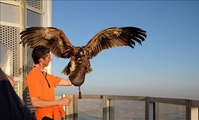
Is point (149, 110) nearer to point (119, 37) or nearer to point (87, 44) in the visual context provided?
point (87, 44)

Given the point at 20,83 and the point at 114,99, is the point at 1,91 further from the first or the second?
the point at 20,83

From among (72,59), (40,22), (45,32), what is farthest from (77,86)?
(40,22)

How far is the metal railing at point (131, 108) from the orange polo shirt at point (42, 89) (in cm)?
129

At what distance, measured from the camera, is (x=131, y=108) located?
15.8 feet

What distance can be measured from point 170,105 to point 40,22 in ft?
16.3

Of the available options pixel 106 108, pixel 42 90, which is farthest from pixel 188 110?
pixel 106 108

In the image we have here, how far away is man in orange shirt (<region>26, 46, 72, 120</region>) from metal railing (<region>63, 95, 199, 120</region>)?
1288mm

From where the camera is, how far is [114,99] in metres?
5.40

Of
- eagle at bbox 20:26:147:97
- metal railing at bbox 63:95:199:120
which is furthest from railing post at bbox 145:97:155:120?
eagle at bbox 20:26:147:97

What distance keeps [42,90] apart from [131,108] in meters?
2.23

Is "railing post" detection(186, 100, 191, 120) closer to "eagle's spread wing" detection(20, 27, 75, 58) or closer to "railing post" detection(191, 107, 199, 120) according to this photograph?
"railing post" detection(191, 107, 199, 120)

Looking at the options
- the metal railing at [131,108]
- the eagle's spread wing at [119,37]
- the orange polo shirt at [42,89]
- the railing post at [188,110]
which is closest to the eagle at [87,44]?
the eagle's spread wing at [119,37]

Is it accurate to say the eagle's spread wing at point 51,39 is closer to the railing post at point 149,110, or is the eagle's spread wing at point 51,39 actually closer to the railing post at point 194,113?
the railing post at point 149,110

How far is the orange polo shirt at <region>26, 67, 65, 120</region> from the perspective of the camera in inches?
109
